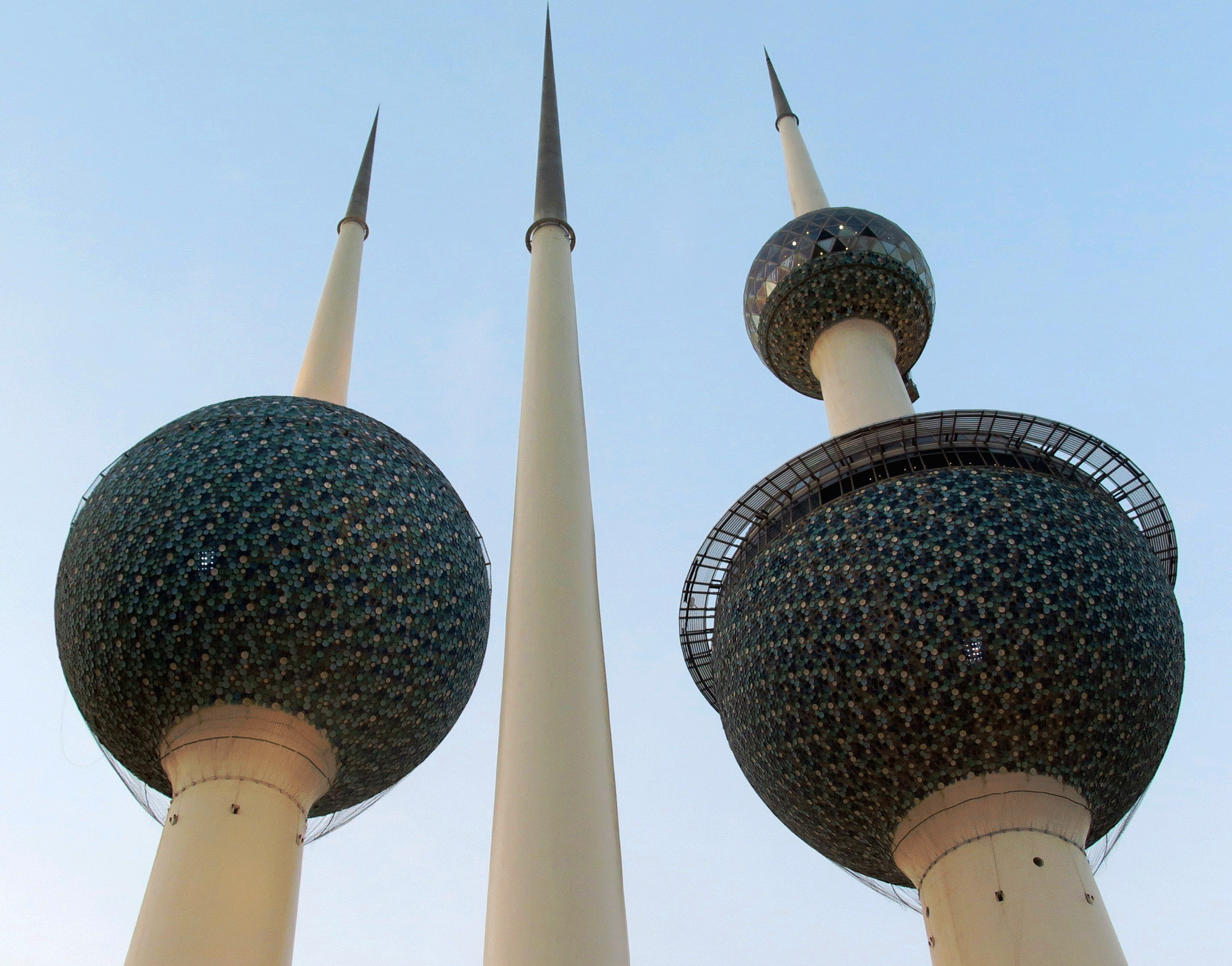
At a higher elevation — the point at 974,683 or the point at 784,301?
the point at 784,301

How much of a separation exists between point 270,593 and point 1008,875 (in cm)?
1336

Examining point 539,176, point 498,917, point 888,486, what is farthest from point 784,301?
point 498,917

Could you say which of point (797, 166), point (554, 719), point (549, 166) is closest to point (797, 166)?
point (797, 166)

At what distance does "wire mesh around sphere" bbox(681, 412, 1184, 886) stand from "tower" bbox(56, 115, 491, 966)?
21.4 ft

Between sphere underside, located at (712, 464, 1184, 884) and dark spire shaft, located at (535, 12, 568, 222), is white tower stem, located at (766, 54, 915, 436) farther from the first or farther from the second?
dark spire shaft, located at (535, 12, 568, 222)

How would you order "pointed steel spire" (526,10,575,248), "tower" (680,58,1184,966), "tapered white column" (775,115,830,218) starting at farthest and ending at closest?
"tapered white column" (775,115,830,218) → "pointed steel spire" (526,10,575,248) → "tower" (680,58,1184,966)

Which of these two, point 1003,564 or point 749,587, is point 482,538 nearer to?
point 749,587

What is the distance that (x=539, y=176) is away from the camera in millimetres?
25516

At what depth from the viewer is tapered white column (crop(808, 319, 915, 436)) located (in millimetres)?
27859

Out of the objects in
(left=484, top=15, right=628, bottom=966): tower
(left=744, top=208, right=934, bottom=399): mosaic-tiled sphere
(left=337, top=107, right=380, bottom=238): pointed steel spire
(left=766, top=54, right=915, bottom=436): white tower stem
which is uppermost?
(left=337, top=107, right=380, bottom=238): pointed steel spire

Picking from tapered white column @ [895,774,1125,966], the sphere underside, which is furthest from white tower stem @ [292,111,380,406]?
tapered white column @ [895,774,1125,966]

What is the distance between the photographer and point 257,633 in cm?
1884

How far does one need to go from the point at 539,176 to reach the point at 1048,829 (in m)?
17.4

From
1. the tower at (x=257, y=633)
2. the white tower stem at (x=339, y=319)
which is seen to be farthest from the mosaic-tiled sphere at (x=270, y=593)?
the white tower stem at (x=339, y=319)
